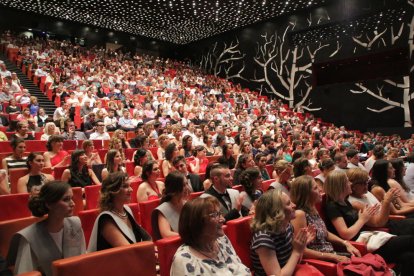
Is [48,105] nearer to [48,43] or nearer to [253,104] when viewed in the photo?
[48,43]

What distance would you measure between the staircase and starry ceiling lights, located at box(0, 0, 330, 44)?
3.35m

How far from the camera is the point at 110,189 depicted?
1911mm

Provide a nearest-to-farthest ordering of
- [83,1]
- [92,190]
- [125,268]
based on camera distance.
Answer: [125,268] < [92,190] < [83,1]

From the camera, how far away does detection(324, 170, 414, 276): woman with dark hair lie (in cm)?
218

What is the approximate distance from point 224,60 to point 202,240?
50.0ft

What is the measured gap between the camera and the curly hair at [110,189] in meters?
1.88

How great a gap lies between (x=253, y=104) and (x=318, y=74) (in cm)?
275

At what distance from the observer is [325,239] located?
7.32 ft

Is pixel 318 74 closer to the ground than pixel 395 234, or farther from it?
farther from it

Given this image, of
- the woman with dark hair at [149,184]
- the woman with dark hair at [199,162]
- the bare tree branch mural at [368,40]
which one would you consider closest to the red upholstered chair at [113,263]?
the woman with dark hair at [149,184]

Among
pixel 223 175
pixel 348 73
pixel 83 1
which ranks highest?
pixel 83 1

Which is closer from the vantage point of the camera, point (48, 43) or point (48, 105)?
point (48, 105)

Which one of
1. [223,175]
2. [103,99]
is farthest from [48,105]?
[223,175]

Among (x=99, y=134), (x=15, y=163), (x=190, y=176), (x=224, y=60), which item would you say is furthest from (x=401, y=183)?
(x=224, y=60)
